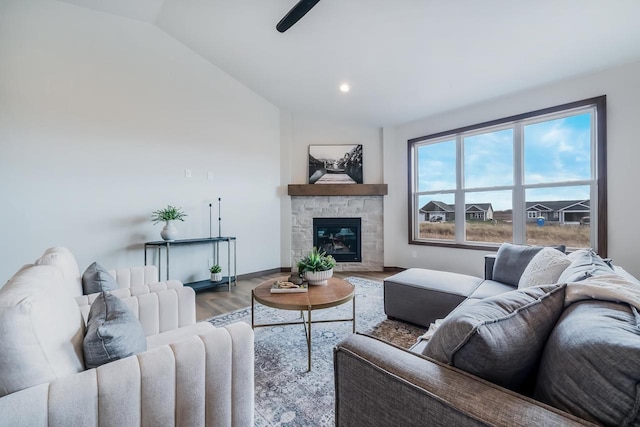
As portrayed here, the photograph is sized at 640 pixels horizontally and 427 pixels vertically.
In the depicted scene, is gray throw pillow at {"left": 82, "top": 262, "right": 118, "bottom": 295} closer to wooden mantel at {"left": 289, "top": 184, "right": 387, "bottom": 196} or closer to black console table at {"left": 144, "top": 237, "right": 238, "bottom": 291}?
black console table at {"left": 144, "top": 237, "right": 238, "bottom": 291}

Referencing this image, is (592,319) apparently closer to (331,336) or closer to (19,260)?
(331,336)

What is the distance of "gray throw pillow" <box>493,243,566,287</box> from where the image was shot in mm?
2350

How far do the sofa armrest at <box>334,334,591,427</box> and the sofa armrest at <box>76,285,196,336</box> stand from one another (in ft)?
4.07

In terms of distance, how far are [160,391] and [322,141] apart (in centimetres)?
440

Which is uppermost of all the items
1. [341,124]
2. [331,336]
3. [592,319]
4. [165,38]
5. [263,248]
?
[165,38]

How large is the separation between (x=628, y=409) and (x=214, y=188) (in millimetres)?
4114

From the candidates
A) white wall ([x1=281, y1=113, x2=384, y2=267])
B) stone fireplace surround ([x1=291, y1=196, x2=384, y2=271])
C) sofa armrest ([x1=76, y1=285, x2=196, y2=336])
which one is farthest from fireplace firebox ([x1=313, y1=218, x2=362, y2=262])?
sofa armrest ([x1=76, y1=285, x2=196, y2=336])

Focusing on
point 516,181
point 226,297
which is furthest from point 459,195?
point 226,297

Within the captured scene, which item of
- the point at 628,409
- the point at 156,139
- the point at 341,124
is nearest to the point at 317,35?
the point at 341,124

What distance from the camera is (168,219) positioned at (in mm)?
3248

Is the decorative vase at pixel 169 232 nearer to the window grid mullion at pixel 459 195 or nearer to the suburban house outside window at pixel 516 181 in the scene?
the suburban house outside window at pixel 516 181

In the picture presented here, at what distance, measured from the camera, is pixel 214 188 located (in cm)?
393

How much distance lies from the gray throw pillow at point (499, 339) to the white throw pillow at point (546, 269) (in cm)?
115

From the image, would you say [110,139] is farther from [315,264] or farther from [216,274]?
[315,264]
